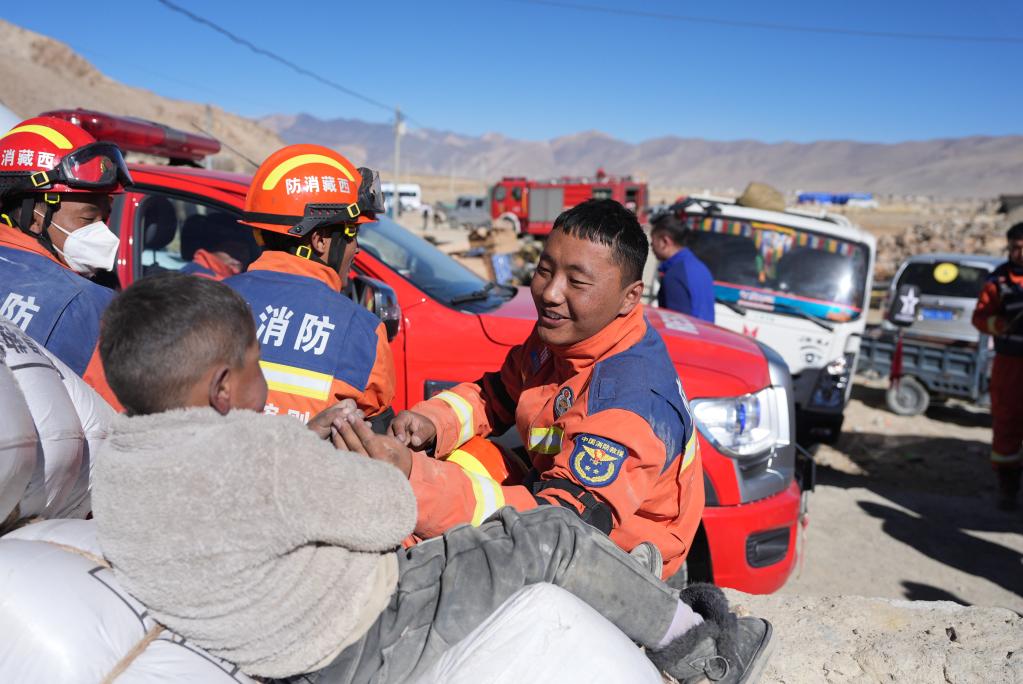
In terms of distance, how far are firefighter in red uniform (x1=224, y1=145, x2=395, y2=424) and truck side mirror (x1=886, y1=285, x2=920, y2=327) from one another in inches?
328

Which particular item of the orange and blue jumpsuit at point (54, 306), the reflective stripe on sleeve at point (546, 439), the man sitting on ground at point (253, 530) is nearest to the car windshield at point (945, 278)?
the reflective stripe on sleeve at point (546, 439)

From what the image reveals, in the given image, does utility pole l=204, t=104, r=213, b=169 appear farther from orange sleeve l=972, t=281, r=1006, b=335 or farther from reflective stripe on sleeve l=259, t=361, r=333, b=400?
orange sleeve l=972, t=281, r=1006, b=335

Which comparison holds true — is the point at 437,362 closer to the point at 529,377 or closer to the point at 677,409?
the point at 529,377

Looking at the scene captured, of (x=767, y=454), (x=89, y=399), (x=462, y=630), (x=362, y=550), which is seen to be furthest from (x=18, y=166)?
(x=767, y=454)

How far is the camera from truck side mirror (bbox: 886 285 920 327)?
920 cm

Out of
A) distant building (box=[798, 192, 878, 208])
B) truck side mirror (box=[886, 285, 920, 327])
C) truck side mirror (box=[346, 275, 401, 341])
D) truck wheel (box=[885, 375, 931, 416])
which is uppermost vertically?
distant building (box=[798, 192, 878, 208])

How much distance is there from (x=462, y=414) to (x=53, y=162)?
174cm

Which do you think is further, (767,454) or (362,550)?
(767,454)

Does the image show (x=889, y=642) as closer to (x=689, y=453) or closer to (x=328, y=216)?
(x=689, y=453)

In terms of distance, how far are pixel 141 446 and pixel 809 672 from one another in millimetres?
2151

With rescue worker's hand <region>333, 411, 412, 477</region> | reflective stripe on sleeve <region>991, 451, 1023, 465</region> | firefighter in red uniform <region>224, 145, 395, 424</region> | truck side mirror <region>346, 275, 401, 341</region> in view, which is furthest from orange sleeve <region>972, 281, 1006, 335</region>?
rescue worker's hand <region>333, 411, 412, 477</region>

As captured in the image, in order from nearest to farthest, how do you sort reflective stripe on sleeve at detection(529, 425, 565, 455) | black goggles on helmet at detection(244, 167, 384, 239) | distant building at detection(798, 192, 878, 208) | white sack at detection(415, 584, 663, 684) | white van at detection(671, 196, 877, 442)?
white sack at detection(415, 584, 663, 684) < reflective stripe on sleeve at detection(529, 425, 565, 455) < black goggles on helmet at detection(244, 167, 384, 239) < white van at detection(671, 196, 877, 442) < distant building at detection(798, 192, 878, 208)

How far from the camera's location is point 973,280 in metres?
9.58

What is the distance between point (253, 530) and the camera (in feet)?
4.50
